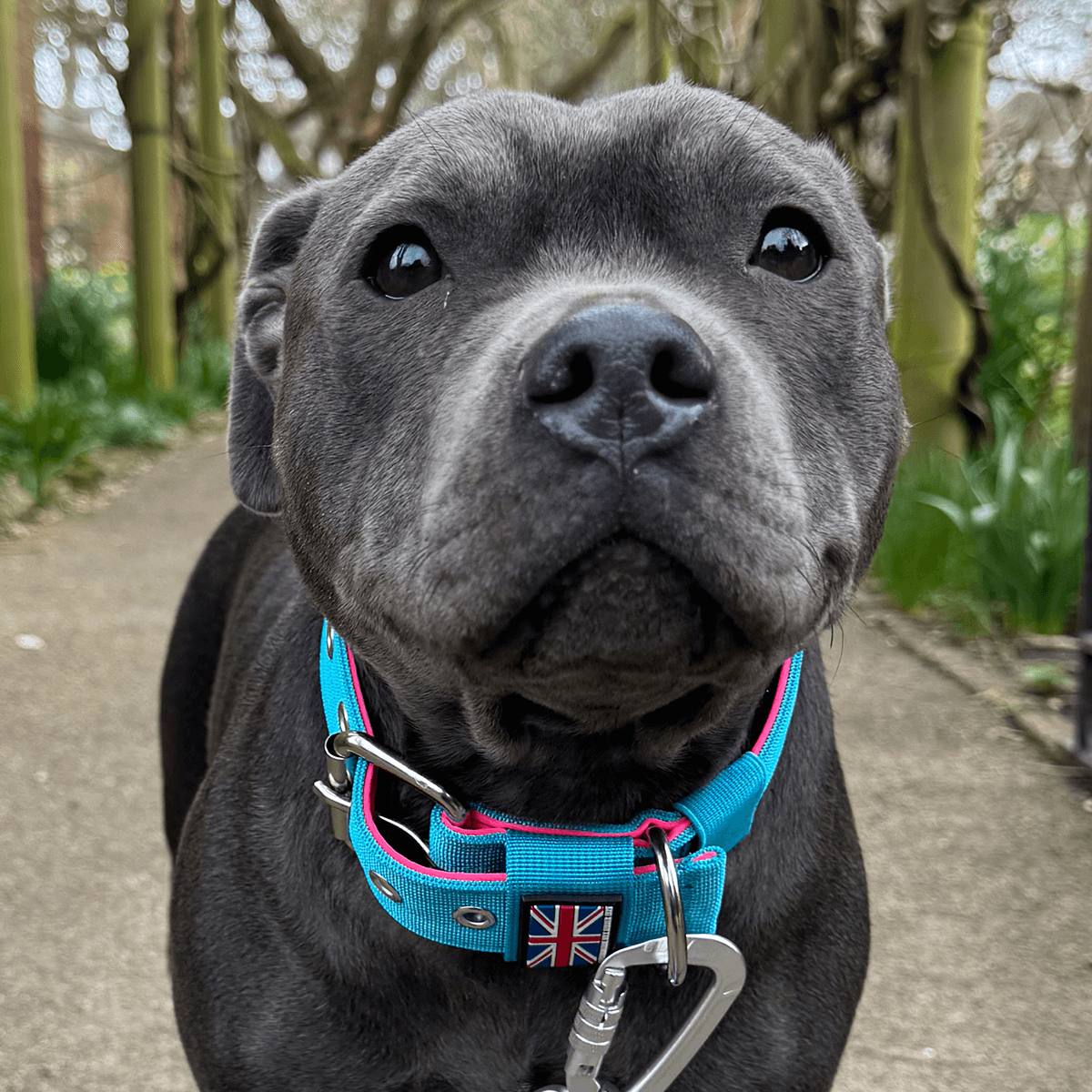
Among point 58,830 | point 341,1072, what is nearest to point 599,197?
point 341,1072

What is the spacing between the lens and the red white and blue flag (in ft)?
4.89

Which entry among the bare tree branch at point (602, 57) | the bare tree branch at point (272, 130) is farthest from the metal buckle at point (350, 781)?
the bare tree branch at point (602, 57)

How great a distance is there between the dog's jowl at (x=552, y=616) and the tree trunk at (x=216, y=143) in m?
11.1

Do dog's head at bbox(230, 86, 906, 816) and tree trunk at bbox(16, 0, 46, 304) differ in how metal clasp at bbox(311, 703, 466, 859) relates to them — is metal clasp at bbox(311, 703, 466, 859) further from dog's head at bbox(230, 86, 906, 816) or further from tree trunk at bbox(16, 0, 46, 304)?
tree trunk at bbox(16, 0, 46, 304)

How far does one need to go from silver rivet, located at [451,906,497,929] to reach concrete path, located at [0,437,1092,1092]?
1301 millimetres

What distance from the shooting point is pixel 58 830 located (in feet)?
11.1

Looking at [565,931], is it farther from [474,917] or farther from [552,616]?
[552,616]

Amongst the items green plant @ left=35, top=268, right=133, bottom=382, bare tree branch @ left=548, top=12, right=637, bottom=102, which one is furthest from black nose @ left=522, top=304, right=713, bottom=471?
bare tree branch @ left=548, top=12, right=637, bottom=102

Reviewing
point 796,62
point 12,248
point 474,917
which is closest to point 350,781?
point 474,917

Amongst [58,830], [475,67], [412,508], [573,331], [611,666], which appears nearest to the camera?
[573,331]

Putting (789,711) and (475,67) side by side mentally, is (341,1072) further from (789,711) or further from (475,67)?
(475,67)

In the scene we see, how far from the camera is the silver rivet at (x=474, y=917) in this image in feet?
4.87

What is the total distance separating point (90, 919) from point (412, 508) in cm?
212

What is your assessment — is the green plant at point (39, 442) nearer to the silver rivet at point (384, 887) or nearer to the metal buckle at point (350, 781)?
the metal buckle at point (350, 781)
